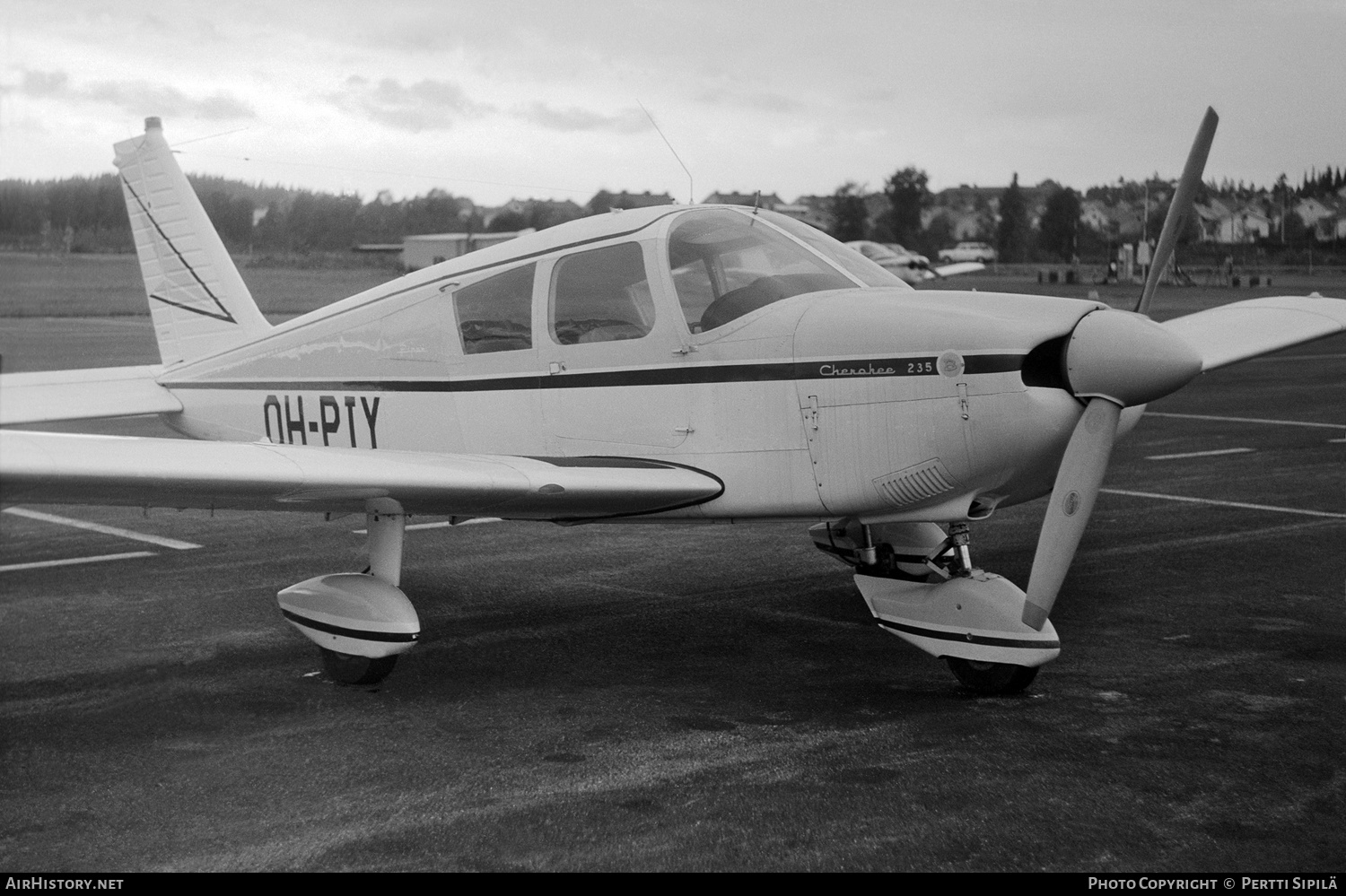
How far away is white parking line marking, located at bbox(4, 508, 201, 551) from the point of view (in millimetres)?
8703

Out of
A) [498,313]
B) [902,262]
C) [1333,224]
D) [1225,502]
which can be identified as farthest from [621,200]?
[1333,224]

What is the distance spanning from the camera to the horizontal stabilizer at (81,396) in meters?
6.98

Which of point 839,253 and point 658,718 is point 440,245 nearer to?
point 839,253

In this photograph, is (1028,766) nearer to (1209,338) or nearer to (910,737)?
(910,737)

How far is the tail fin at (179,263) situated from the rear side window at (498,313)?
8.31 feet

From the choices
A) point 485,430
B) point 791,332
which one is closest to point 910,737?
point 791,332

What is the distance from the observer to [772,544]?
8.59 metres

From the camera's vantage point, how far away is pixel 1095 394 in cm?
487

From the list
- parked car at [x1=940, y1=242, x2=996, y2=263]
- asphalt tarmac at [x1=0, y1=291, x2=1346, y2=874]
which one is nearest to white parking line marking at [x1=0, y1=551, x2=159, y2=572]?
asphalt tarmac at [x1=0, y1=291, x2=1346, y2=874]

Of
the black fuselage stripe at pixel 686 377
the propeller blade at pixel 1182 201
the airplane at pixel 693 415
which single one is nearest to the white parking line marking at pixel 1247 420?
the airplane at pixel 693 415

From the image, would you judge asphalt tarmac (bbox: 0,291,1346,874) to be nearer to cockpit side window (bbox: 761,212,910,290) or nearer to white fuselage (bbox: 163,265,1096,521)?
white fuselage (bbox: 163,265,1096,521)

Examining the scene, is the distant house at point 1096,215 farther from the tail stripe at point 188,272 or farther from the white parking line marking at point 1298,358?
the tail stripe at point 188,272

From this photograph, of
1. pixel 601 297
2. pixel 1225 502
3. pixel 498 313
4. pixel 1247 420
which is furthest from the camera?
pixel 1247 420

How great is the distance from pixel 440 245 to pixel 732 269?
239 inches
